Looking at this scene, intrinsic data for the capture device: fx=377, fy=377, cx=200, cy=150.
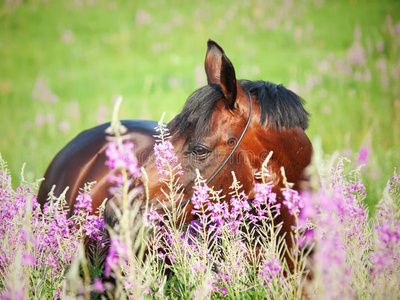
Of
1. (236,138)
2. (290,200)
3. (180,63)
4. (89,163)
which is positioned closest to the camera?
(290,200)

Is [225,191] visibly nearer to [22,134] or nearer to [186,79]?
[22,134]

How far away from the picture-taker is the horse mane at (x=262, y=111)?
93.4 inches

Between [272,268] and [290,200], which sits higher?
[290,200]

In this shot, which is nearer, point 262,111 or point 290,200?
point 290,200

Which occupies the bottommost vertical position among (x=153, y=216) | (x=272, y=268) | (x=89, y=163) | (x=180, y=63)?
(x=272, y=268)

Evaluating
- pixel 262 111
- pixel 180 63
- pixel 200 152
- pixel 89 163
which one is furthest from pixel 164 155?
pixel 180 63

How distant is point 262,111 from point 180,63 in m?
10.3

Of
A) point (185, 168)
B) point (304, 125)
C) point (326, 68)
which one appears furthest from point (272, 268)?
point (326, 68)

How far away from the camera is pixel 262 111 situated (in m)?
2.42

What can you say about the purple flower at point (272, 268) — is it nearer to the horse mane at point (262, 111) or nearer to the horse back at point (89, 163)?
the horse mane at point (262, 111)

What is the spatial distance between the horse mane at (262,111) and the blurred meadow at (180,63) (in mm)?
2746

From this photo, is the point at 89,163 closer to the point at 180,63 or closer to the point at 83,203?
the point at 83,203

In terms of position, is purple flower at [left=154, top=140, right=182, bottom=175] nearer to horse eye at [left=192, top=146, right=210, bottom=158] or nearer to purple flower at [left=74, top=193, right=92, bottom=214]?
horse eye at [left=192, top=146, right=210, bottom=158]

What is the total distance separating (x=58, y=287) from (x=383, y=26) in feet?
40.0
